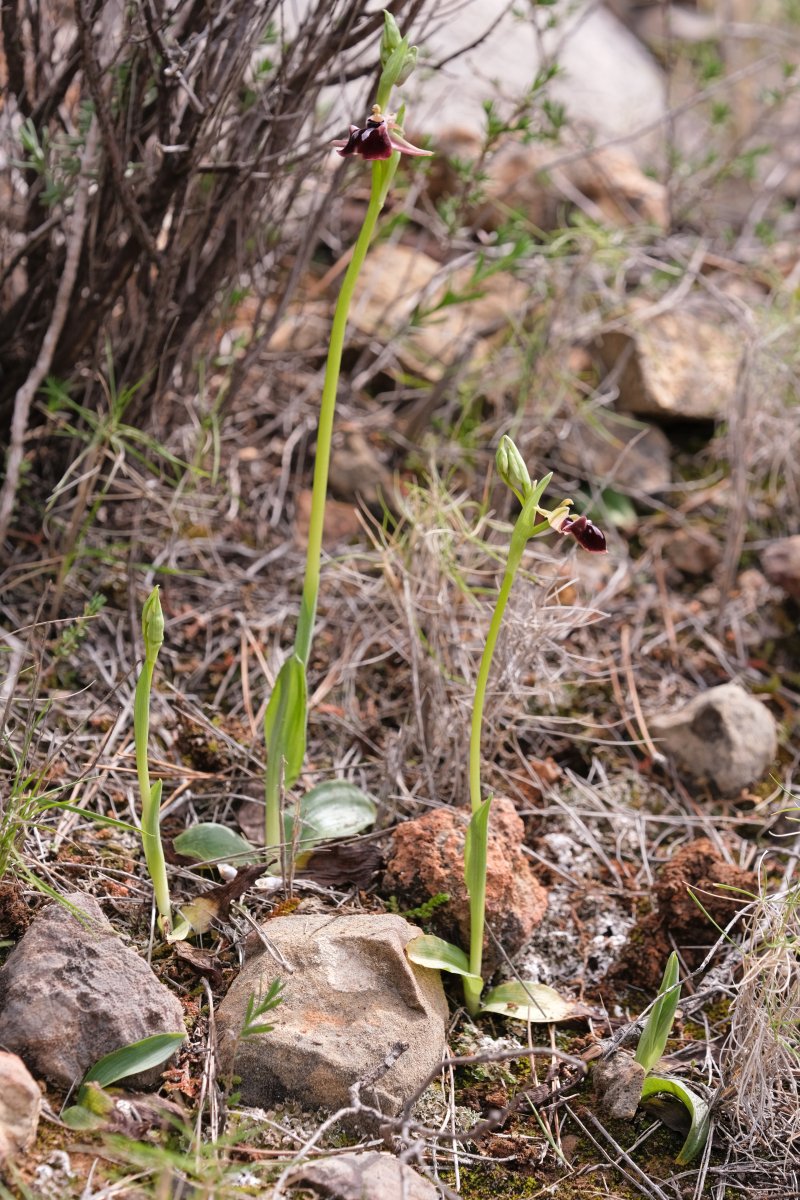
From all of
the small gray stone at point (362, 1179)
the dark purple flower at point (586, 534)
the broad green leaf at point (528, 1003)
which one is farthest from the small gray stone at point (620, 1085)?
the dark purple flower at point (586, 534)

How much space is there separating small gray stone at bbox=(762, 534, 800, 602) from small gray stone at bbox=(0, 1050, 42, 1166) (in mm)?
2138

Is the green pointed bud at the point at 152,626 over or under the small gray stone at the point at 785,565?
over

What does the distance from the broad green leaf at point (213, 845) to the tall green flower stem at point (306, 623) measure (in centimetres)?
5

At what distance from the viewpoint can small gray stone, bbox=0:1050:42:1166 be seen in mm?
1369

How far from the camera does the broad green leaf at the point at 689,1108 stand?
1647 millimetres

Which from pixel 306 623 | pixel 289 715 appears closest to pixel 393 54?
pixel 306 623

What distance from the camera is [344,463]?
2891mm

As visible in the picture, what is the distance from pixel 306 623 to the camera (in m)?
1.94

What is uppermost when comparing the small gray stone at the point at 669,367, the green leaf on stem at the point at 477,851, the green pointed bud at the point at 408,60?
the green pointed bud at the point at 408,60

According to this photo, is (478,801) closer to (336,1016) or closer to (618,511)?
(336,1016)

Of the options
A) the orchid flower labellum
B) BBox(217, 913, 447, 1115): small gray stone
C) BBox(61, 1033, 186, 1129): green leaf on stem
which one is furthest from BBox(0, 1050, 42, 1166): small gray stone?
the orchid flower labellum

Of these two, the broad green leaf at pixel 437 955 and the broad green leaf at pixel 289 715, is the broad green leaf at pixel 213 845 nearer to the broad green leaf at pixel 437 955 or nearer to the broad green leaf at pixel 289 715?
the broad green leaf at pixel 289 715

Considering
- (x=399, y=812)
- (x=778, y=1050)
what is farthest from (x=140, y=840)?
(x=778, y=1050)

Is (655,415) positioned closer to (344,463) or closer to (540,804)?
(344,463)
